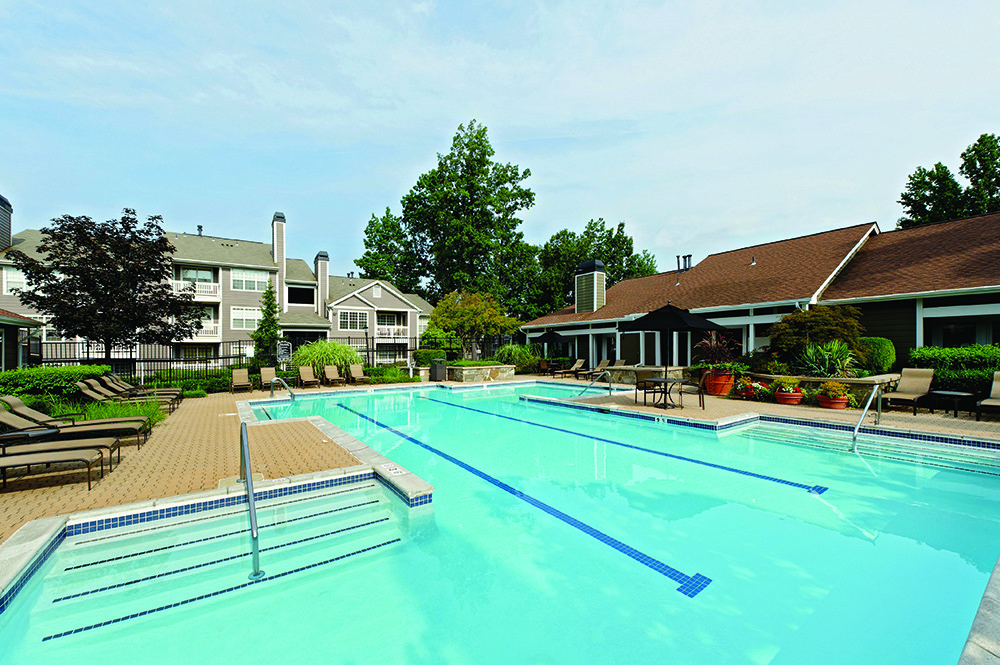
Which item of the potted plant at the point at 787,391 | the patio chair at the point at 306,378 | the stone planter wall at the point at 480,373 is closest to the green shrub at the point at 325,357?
the patio chair at the point at 306,378

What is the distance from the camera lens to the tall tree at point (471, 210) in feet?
122

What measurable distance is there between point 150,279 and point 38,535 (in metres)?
14.1

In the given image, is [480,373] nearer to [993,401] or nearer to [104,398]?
[104,398]

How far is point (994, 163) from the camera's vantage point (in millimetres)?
24703

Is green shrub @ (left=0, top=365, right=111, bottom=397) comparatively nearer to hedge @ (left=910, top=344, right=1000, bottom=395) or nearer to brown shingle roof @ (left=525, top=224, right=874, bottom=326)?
brown shingle roof @ (left=525, top=224, right=874, bottom=326)

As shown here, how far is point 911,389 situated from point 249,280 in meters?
34.1

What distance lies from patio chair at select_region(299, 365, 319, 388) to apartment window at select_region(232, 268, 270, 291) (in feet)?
51.3

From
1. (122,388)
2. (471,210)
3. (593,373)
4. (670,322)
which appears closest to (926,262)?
(670,322)

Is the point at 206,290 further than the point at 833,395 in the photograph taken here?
Yes

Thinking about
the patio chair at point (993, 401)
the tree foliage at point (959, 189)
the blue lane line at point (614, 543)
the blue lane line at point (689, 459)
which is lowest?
the blue lane line at point (689, 459)

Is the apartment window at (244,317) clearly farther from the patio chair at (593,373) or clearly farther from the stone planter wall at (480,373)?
the patio chair at (593,373)

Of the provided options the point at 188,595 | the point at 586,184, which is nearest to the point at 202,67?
the point at 188,595

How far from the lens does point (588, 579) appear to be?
379 centimetres

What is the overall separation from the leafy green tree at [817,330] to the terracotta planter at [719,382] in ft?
5.99
